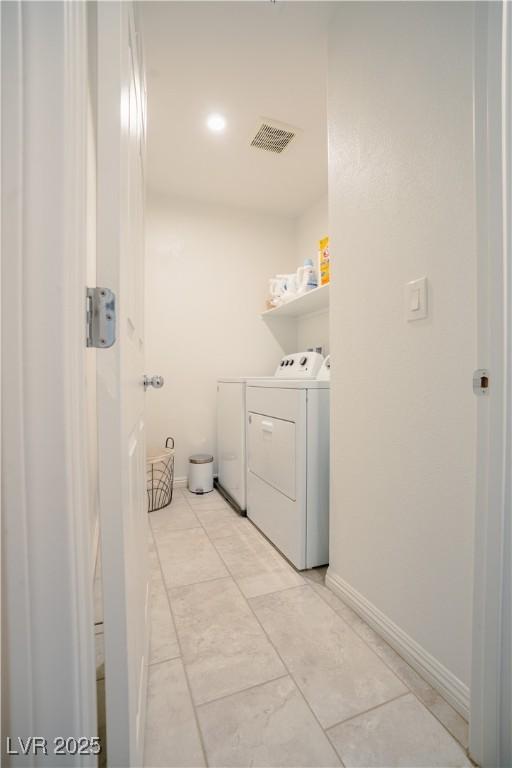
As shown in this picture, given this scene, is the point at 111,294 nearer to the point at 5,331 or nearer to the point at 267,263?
the point at 5,331

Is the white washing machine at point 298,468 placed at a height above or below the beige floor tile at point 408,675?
above

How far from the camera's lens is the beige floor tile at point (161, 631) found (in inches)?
41.9

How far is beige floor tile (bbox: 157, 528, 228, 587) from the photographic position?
4.89ft

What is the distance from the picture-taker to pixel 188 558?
5.39 feet

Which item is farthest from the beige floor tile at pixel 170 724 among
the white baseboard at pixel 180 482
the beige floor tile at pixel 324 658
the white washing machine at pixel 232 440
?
the white baseboard at pixel 180 482

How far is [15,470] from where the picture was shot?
1.29 feet

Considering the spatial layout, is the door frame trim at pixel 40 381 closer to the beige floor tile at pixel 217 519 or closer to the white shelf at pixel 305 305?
the beige floor tile at pixel 217 519

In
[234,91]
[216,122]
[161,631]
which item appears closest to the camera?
[161,631]

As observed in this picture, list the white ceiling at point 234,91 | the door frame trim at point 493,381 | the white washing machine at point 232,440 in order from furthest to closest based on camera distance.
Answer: the white washing machine at point 232,440 < the white ceiling at point 234,91 < the door frame trim at point 493,381

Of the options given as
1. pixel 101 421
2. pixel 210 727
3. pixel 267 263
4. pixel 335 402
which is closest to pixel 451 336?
pixel 335 402

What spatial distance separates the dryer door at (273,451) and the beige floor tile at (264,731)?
2.40 ft

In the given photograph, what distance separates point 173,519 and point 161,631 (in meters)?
0.97

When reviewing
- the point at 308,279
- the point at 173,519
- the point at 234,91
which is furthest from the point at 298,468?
the point at 234,91

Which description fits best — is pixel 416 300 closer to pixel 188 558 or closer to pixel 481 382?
pixel 481 382
